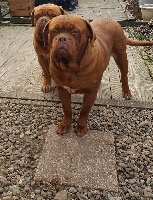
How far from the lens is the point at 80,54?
2254mm

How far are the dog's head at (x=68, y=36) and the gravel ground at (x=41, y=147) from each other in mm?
1106

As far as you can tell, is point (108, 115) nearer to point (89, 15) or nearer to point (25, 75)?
point (25, 75)

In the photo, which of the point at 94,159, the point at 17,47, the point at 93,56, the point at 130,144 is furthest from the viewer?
the point at 17,47

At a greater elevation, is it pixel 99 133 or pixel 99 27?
pixel 99 27

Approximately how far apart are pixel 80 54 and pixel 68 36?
Answer: 23cm

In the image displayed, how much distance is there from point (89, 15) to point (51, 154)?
223 inches

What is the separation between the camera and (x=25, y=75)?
14.0 ft

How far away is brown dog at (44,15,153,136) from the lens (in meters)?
2.09

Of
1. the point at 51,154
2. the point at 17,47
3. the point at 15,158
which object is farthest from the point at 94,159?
the point at 17,47

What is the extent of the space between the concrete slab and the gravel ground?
75 millimetres

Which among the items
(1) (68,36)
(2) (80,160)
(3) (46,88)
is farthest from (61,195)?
(3) (46,88)

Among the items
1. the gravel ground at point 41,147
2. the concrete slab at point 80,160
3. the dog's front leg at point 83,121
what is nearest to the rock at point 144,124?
the gravel ground at point 41,147

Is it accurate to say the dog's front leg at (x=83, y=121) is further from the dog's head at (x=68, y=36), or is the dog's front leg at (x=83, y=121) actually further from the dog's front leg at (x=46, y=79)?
the dog's front leg at (x=46, y=79)

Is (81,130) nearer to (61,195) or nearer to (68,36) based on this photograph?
(61,195)
